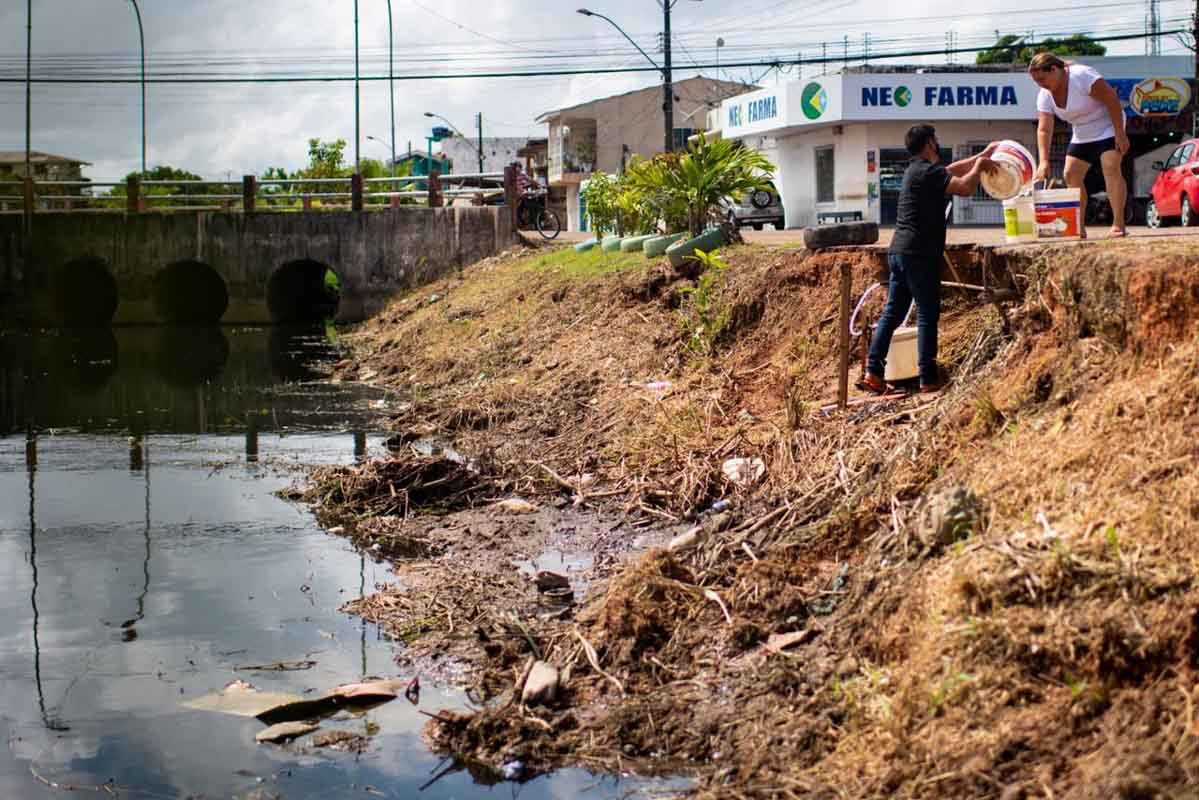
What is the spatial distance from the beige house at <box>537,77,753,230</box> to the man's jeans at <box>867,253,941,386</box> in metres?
59.3

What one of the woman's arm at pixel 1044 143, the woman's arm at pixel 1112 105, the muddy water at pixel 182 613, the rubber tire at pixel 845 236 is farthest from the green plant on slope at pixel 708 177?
the woman's arm at pixel 1112 105

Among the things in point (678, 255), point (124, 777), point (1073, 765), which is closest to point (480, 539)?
point (124, 777)

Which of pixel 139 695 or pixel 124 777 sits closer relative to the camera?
pixel 124 777

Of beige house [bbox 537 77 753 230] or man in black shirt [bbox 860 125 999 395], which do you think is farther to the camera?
beige house [bbox 537 77 753 230]

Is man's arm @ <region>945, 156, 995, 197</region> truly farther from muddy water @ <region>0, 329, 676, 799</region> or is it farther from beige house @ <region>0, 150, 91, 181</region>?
beige house @ <region>0, 150, 91, 181</region>

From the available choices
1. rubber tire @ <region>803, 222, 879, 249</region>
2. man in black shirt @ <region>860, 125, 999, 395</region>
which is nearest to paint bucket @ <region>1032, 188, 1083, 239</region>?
man in black shirt @ <region>860, 125, 999, 395</region>

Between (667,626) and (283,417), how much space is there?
11743 millimetres

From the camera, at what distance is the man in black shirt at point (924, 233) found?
9.40 metres

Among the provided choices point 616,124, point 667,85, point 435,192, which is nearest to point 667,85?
point 667,85

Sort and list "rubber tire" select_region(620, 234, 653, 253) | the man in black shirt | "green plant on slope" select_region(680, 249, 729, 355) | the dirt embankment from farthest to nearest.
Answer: "rubber tire" select_region(620, 234, 653, 253) → "green plant on slope" select_region(680, 249, 729, 355) → the man in black shirt → the dirt embankment

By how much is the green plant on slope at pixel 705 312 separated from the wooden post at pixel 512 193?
1583cm

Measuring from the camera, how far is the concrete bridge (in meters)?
34.0

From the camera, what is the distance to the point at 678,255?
56.4ft

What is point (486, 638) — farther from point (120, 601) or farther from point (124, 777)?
point (120, 601)
